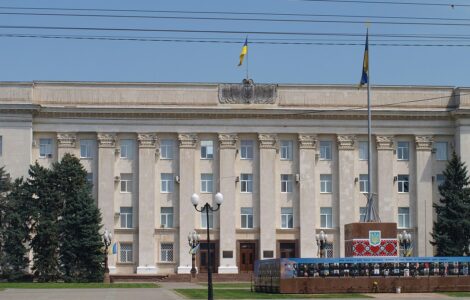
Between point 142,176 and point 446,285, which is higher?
point 142,176

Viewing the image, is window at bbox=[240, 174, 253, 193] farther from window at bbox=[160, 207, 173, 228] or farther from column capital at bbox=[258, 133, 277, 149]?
window at bbox=[160, 207, 173, 228]

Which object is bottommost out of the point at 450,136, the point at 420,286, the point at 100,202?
the point at 420,286

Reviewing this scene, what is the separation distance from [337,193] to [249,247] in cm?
784

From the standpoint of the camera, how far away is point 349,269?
4612 centimetres

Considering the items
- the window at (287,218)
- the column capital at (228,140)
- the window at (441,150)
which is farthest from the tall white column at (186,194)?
the window at (441,150)

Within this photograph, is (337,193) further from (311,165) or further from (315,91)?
(315,91)

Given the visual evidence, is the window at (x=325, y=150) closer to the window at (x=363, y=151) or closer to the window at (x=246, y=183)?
the window at (x=363, y=151)

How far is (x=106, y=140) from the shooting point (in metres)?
75.1

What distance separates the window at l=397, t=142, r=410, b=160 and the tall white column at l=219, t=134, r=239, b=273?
12632mm

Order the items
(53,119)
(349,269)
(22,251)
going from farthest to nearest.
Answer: (53,119) < (22,251) < (349,269)

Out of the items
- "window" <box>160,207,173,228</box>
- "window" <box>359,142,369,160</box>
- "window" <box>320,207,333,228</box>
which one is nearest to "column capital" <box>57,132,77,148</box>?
"window" <box>160,207,173,228</box>

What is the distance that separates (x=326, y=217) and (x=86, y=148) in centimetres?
1883

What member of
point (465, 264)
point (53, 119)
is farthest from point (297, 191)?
point (465, 264)

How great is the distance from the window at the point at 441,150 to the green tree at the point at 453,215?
5814mm
